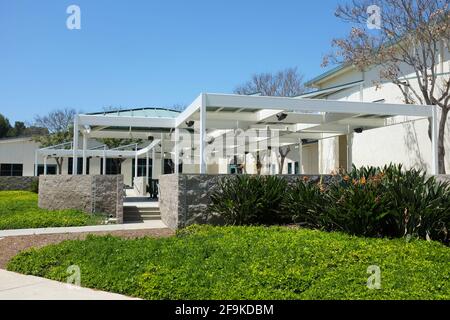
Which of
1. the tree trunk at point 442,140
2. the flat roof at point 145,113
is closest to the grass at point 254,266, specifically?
the tree trunk at point 442,140

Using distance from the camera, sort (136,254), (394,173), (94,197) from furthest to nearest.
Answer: (94,197) → (394,173) → (136,254)

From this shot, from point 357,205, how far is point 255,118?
26.0 feet

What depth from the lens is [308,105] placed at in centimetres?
1302

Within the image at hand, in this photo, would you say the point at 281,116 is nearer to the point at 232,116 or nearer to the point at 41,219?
the point at 232,116

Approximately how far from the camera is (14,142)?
41.9 metres

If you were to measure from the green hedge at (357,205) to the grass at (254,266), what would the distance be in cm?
73

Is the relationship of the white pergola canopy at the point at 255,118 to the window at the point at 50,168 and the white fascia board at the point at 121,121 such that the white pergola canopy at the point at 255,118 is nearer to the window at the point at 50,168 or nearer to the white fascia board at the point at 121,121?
the white fascia board at the point at 121,121

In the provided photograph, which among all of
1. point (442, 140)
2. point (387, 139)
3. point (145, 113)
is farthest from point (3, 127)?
point (442, 140)

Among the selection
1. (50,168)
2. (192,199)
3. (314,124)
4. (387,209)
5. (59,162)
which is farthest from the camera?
(50,168)

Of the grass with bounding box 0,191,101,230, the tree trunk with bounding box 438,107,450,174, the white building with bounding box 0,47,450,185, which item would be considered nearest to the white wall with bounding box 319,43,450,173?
the white building with bounding box 0,47,450,185

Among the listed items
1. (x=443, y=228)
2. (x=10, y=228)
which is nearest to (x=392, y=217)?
(x=443, y=228)

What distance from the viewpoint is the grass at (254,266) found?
566cm

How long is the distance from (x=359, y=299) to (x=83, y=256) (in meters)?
4.76
